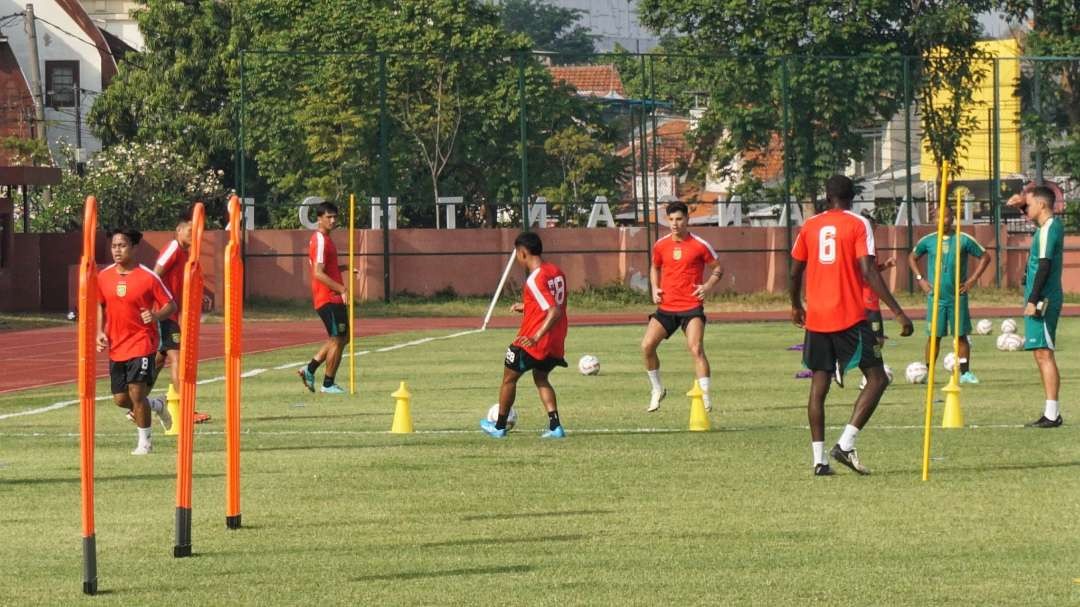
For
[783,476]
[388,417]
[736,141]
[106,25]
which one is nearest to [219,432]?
[388,417]

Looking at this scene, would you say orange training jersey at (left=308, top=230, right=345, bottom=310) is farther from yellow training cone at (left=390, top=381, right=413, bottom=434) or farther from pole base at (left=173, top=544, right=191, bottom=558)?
pole base at (left=173, top=544, right=191, bottom=558)

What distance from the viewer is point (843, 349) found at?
13203 millimetres

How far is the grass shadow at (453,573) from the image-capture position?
9195 millimetres

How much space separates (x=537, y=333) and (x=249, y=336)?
21.5 metres

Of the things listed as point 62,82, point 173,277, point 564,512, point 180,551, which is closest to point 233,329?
point 180,551

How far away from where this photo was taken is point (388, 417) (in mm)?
18516

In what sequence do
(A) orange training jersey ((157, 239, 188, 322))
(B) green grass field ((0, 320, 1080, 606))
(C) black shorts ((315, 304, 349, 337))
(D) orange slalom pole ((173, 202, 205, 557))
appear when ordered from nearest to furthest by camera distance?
(B) green grass field ((0, 320, 1080, 606)) → (D) orange slalom pole ((173, 202, 205, 557)) → (A) orange training jersey ((157, 239, 188, 322)) → (C) black shorts ((315, 304, 349, 337))

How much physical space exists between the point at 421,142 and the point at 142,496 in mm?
37451

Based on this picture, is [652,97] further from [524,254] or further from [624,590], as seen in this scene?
[624,590]

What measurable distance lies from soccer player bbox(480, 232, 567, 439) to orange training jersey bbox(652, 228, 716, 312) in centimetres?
386

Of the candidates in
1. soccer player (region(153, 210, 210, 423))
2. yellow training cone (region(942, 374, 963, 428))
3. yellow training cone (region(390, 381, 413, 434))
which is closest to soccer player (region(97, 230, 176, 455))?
soccer player (region(153, 210, 210, 423))

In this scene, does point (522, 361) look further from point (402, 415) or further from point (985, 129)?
point (985, 129)

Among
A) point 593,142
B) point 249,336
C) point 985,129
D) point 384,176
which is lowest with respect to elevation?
point 249,336

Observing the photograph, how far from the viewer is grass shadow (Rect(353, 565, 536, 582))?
920 centimetres
